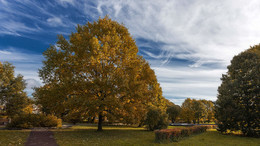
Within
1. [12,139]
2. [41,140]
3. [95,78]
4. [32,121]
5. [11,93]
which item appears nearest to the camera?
[12,139]

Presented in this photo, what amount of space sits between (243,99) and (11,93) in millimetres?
44586

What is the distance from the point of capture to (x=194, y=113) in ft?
199

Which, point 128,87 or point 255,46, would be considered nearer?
point 128,87

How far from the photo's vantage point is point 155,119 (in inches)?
1083

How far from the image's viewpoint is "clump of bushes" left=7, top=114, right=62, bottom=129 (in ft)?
79.1

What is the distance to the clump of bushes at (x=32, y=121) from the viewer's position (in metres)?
24.1

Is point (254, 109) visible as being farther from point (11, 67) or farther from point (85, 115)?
point (11, 67)

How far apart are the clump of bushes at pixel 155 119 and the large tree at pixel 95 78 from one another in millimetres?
4844

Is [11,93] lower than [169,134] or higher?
higher

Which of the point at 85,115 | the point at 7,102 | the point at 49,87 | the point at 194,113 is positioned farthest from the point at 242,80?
the point at 7,102

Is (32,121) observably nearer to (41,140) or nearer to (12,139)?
(12,139)

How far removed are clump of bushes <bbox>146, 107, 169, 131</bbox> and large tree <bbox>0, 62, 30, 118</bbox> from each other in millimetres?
27740

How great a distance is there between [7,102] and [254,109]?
47347 mm

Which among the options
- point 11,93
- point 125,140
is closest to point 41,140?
point 125,140
